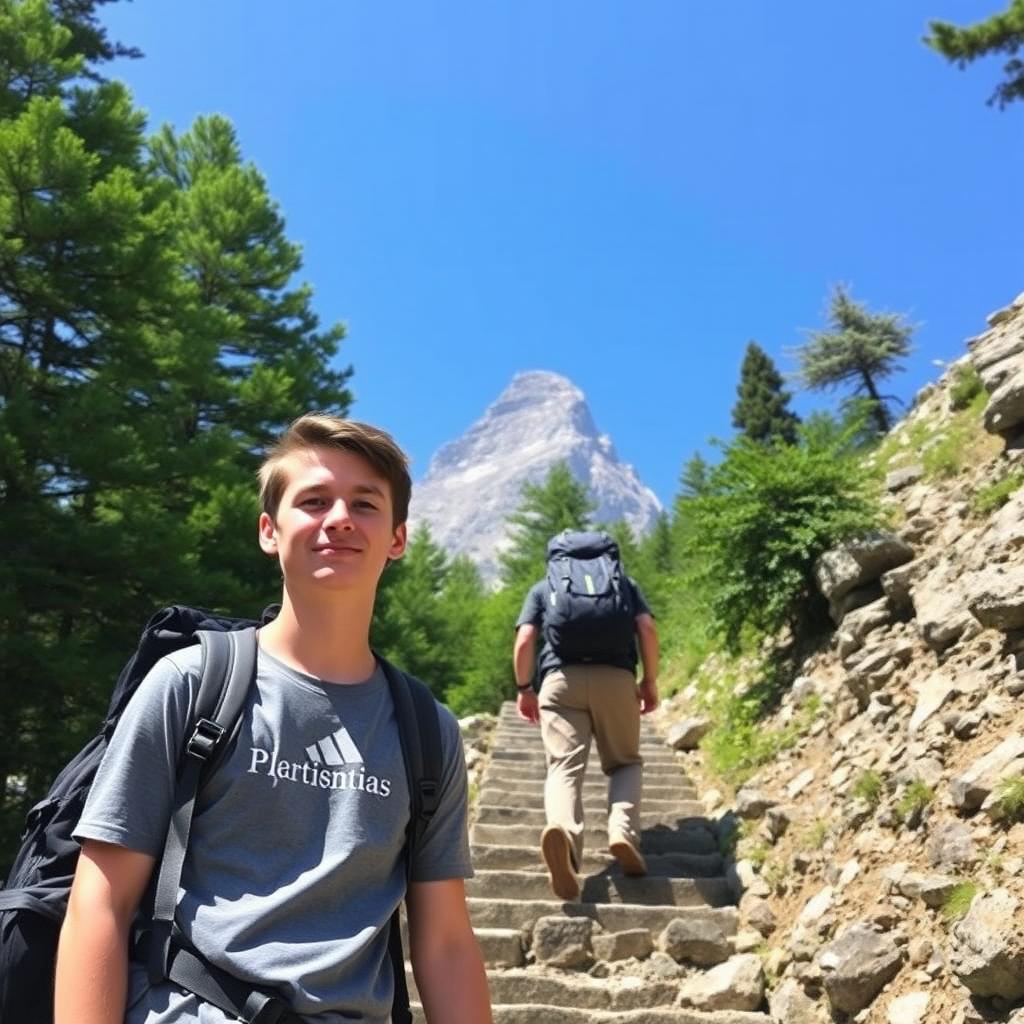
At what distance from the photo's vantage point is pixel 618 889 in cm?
555

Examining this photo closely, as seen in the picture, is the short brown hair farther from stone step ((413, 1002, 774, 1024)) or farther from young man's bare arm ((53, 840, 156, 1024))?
stone step ((413, 1002, 774, 1024))

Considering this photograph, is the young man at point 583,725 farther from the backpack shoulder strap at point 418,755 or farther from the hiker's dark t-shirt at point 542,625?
the backpack shoulder strap at point 418,755

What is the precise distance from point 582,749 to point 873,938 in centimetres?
224

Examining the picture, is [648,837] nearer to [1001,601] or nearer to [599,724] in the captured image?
[599,724]

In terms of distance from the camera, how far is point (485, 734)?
10.8 meters

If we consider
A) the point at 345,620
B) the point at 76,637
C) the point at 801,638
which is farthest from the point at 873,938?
the point at 76,637

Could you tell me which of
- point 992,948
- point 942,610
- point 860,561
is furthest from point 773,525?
point 992,948

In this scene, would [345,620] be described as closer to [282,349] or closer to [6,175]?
[6,175]

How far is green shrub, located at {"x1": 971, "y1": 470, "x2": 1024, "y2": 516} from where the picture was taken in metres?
5.93

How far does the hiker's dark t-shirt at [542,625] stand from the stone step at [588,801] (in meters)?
1.52

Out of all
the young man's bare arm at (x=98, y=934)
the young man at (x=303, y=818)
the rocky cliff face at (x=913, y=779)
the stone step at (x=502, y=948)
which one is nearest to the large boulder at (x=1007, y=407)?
the rocky cliff face at (x=913, y=779)

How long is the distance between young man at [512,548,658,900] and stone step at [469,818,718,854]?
0.60m

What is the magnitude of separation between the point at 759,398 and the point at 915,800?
1492 inches

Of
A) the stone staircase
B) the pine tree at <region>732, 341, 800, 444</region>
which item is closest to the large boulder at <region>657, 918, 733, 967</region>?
the stone staircase
